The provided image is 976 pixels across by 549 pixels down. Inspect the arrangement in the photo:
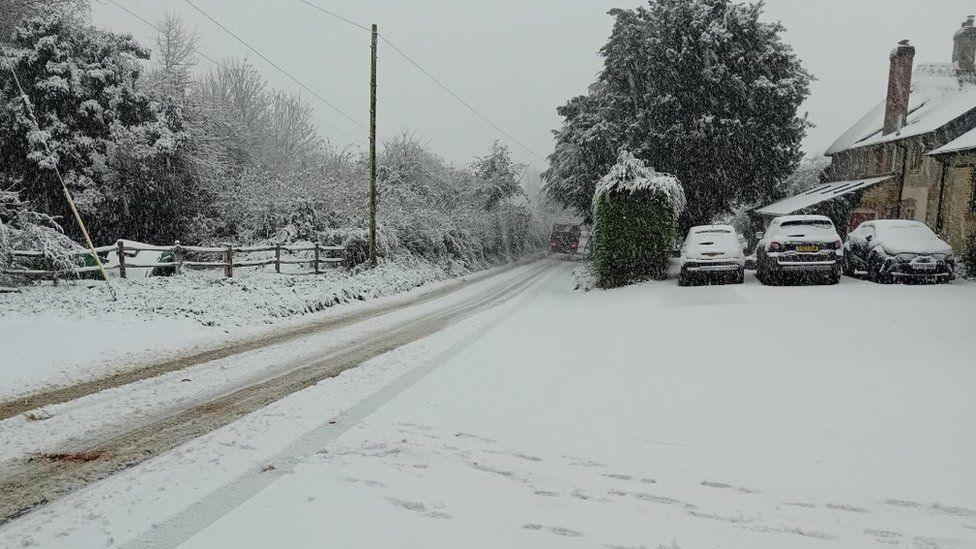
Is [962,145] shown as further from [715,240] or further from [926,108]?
[715,240]

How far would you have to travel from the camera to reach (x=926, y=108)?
24.3 m

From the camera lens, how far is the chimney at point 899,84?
23.9 metres

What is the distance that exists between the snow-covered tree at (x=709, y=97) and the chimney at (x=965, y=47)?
11172 mm

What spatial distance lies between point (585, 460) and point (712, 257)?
11.4 m

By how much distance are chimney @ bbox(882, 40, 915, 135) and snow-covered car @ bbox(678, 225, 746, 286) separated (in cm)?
1661

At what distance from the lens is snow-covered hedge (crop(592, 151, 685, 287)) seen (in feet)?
50.0

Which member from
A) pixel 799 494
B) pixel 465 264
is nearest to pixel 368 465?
pixel 799 494

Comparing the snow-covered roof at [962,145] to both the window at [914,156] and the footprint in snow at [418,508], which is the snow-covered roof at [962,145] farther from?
the footprint in snow at [418,508]

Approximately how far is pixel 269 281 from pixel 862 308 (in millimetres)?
13862

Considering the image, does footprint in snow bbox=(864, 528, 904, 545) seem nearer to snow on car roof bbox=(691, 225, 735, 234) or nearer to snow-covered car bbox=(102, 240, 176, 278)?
snow on car roof bbox=(691, 225, 735, 234)

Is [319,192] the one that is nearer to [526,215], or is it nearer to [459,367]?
[459,367]

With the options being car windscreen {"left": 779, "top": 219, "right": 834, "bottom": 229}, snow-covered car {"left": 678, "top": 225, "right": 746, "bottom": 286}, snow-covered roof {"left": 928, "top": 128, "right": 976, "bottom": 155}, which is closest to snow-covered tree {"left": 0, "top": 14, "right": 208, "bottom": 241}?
snow-covered car {"left": 678, "top": 225, "right": 746, "bottom": 286}

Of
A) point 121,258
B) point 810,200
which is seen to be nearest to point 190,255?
point 121,258

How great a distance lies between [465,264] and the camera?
1030 inches
